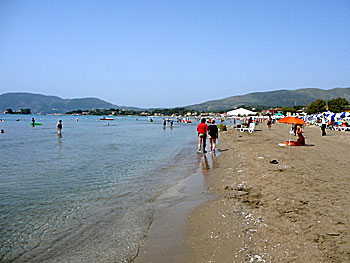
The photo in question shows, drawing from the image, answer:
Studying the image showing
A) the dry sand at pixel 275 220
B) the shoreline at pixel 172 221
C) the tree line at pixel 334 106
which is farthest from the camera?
the tree line at pixel 334 106

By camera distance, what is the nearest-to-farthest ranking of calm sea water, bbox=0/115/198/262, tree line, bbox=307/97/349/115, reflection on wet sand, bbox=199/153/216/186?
calm sea water, bbox=0/115/198/262, reflection on wet sand, bbox=199/153/216/186, tree line, bbox=307/97/349/115

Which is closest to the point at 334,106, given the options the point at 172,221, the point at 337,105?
the point at 337,105

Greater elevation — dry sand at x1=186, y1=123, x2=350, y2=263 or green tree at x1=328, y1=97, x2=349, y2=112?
green tree at x1=328, y1=97, x2=349, y2=112

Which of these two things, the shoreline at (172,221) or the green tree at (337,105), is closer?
the shoreline at (172,221)

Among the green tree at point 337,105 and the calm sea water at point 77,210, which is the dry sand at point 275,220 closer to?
the calm sea water at point 77,210

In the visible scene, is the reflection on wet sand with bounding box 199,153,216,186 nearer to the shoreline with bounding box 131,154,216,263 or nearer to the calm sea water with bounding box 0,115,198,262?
the shoreline with bounding box 131,154,216,263

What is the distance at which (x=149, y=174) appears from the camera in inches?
444

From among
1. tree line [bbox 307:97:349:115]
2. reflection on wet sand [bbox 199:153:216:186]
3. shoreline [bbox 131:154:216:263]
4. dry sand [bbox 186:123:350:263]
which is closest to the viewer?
dry sand [bbox 186:123:350:263]

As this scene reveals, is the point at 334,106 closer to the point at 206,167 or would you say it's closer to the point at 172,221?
the point at 206,167

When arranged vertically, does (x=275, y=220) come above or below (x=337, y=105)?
below

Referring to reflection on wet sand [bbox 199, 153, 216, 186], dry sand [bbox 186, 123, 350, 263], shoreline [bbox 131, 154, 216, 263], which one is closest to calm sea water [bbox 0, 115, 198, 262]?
shoreline [bbox 131, 154, 216, 263]

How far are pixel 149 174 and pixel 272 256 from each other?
25.4 feet

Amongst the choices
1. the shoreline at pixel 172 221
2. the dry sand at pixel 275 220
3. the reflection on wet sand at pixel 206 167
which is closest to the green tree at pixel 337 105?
the reflection on wet sand at pixel 206 167

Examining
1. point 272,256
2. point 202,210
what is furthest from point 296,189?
point 272,256
